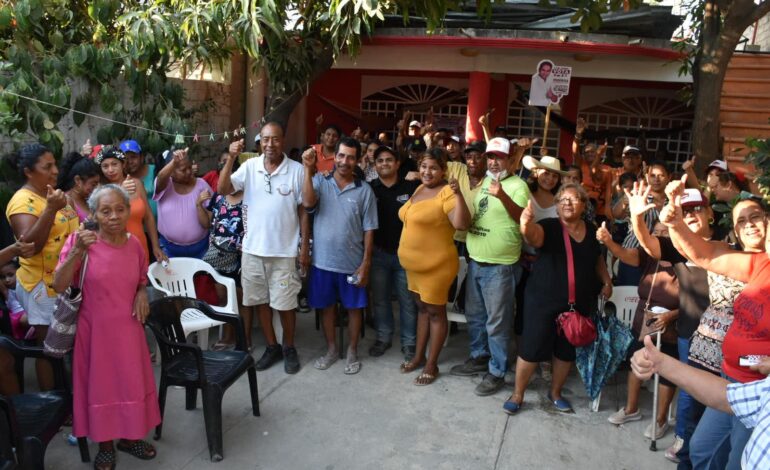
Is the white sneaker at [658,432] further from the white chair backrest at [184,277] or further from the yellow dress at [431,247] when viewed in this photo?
the white chair backrest at [184,277]

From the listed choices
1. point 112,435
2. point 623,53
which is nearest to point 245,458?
point 112,435

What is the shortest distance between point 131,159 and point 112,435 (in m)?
2.38

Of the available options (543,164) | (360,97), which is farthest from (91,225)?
(360,97)

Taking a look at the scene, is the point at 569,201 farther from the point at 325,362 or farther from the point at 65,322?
the point at 65,322

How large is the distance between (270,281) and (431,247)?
4.09 ft

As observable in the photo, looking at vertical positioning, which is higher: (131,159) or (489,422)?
(131,159)

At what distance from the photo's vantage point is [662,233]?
3754 mm

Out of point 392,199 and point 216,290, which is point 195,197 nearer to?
point 216,290

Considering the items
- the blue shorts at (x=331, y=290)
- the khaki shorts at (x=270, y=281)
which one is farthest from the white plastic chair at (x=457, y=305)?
the khaki shorts at (x=270, y=281)

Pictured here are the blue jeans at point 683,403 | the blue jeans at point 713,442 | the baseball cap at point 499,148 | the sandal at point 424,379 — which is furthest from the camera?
the sandal at point 424,379

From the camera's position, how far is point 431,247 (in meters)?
4.49

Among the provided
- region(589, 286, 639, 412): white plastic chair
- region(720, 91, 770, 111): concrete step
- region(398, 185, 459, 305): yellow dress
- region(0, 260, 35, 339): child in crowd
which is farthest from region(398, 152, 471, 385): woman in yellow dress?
region(720, 91, 770, 111): concrete step

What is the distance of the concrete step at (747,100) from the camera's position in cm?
773

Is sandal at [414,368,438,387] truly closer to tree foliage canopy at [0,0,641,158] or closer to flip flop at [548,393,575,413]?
flip flop at [548,393,575,413]
